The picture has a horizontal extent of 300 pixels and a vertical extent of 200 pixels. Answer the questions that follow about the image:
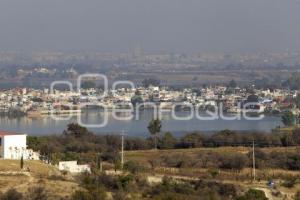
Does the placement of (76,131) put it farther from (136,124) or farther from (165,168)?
(136,124)

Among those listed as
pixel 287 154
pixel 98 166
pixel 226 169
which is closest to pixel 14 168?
pixel 98 166

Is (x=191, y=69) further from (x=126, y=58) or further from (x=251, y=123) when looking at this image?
(x=251, y=123)

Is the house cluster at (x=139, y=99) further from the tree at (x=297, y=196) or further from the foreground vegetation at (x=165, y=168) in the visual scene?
the tree at (x=297, y=196)

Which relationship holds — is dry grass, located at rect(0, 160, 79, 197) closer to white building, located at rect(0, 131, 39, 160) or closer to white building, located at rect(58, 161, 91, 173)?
white building, located at rect(58, 161, 91, 173)

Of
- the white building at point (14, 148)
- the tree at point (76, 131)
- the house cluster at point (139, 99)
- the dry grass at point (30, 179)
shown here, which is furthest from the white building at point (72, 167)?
the house cluster at point (139, 99)

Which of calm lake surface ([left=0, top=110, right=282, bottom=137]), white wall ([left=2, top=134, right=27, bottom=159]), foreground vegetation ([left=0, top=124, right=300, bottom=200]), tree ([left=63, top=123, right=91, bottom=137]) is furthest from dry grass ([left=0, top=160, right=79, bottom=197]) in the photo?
calm lake surface ([left=0, top=110, right=282, bottom=137])

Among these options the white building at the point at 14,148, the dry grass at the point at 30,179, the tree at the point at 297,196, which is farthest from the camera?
the white building at the point at 14,148

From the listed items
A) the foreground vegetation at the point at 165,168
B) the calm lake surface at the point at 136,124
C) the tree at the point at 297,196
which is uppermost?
the calm lake surface at the point at 136,124
